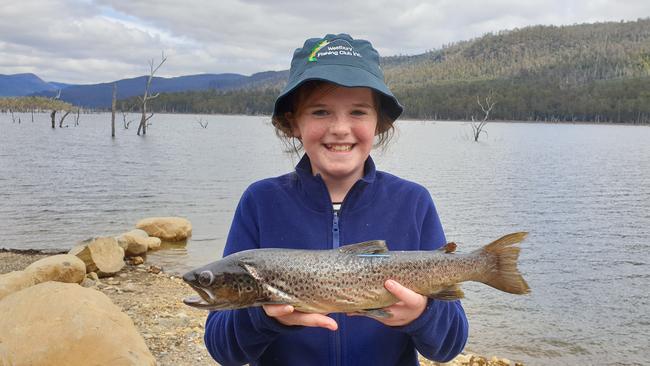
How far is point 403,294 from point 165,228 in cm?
1639

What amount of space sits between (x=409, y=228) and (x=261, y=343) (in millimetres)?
1180

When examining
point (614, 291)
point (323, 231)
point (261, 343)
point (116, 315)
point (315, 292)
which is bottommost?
point (614, 291)

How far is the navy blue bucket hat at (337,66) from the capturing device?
3.30 metres

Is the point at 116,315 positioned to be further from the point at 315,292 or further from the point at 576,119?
the point at 576,119

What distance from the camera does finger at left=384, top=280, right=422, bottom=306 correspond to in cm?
299

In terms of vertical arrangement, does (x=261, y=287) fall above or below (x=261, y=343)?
above

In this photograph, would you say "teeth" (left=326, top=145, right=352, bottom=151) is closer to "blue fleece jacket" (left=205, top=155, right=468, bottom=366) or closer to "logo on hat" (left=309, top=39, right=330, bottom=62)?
"blue fleece jacket" (left=205, top=155, right=468, bottom=366)

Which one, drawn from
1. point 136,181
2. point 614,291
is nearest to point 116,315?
point 614,291

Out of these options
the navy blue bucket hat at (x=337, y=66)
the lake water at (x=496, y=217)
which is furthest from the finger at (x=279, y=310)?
the lake water at (x=496, y=217)

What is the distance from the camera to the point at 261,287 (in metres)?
3.04

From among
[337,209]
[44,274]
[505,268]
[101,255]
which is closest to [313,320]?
[337,209]

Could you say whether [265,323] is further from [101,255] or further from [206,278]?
[101,255]

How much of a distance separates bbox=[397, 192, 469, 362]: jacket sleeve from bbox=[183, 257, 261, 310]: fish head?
0.88 m

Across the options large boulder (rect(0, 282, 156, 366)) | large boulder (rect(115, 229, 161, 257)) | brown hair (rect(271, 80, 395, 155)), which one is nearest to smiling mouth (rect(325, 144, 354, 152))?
brown hair (rect(271, 80, 395, 155))
